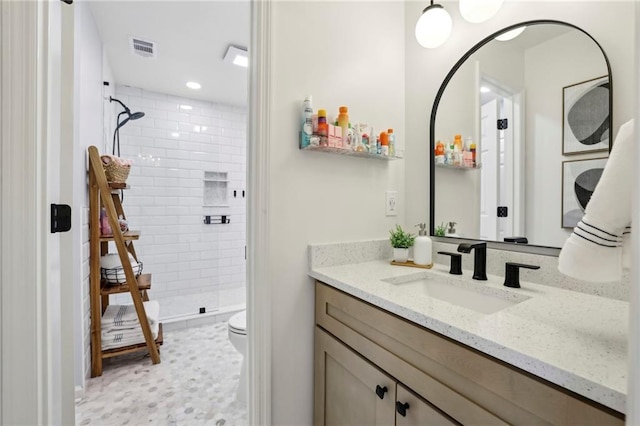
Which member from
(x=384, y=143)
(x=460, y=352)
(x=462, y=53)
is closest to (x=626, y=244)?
(x=460, y=352)

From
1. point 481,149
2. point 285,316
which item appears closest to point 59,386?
point 285,316

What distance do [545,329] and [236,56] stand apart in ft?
8.04

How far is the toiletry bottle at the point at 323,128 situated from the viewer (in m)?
1.19

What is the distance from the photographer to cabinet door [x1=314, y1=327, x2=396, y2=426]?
2.94 feet

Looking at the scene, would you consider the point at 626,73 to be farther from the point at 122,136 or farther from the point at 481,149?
the point at 122,136

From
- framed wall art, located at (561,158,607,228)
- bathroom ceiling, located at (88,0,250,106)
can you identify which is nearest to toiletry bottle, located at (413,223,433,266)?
framed wall art, located at (561,158,607,228)

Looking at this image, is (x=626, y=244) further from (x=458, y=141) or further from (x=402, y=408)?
(x=458, y=141)

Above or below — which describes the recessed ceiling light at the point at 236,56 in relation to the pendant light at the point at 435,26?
above

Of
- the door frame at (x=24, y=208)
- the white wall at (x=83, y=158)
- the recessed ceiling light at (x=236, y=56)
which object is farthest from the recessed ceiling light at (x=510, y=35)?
the white wall at (x=83, y=158)

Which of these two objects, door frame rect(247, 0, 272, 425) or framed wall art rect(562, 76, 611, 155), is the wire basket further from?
framed wall art rect(562, 76, 611, 155)

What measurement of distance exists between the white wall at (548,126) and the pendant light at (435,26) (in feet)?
1.11

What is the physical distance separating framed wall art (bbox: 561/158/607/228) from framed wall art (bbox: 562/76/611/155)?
44 mm

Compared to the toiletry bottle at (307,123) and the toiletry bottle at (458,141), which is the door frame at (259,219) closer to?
the toiletry bottle at (307,123)

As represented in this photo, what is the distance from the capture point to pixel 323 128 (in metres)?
1.19
